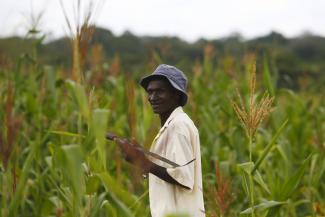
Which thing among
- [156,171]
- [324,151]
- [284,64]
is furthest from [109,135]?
[284,64]

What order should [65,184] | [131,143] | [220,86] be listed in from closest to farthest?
1. [131,143]
2. [65,184]
3. [220,86]

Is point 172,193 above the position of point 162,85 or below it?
below

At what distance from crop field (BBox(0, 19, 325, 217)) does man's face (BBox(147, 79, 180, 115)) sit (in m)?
0.11

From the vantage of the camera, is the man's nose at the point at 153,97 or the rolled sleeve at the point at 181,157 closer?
the rolled sleeve at the point at 181,157

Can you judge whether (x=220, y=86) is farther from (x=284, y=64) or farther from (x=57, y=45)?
(x=284, y=64)

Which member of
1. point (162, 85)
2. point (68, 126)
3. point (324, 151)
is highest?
point (162, 85)

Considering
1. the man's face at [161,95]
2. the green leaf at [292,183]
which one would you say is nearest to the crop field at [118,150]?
the green leaf at [292,183]

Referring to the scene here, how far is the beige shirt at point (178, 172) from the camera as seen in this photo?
2.18 metres

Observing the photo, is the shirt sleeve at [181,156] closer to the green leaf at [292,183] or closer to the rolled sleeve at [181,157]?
the rolled sleeve at [181,157]

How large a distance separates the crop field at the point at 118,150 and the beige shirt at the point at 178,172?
9 centimetres

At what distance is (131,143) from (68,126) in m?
3.05

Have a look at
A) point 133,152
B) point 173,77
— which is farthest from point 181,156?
point 133,152

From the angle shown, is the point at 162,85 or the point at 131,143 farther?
the point at 162,85

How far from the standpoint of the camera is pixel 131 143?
185 cm
